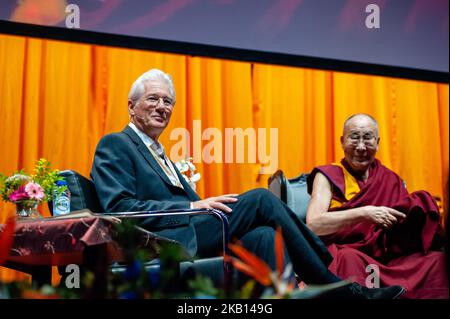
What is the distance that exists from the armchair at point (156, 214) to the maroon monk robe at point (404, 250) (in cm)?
61

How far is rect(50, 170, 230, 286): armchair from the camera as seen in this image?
2277mm

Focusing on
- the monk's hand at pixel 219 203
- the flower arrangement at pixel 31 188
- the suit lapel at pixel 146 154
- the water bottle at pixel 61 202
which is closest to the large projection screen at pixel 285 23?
the suit lapel at pixel 146 154

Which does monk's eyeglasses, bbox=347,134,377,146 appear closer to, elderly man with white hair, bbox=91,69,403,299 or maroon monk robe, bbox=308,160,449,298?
maroon monk robe, bbox=308,160,449,298

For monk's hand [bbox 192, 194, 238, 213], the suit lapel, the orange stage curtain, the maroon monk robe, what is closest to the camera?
monk's hand [bbox 192, 194, 238, 213]

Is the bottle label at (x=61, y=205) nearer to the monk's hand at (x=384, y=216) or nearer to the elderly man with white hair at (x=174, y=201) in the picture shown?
the elderly man with white hair at (x=174, y=201)

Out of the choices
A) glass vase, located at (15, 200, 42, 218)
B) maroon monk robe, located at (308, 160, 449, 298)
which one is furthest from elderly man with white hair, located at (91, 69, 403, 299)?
maroon monk robe, located at (308, 160, 449, 298)

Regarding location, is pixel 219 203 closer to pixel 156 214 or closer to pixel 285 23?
pixel 156 214

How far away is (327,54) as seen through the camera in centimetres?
434

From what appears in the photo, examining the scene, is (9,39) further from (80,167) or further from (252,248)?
(252,248)

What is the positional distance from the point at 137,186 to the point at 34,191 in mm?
362

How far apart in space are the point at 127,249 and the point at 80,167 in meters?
2.98

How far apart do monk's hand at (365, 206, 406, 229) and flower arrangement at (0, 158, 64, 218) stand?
1.23 meters

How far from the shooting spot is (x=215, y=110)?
416cm

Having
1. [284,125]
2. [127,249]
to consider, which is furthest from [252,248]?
[284,125]
